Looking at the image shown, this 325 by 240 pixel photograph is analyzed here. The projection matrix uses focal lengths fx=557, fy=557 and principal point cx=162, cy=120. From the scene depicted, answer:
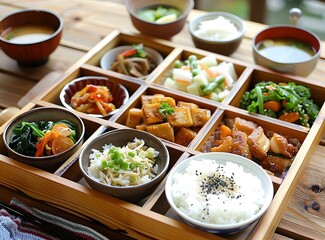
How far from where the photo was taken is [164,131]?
2.53 m

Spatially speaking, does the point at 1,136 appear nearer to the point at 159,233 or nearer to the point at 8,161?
the point at 8,161

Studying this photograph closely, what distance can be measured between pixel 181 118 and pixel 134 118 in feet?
0.74

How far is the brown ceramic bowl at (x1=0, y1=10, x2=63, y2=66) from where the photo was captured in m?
3.03

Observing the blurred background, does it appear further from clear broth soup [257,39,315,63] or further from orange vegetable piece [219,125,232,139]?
orange vegetable piece [219,125,232,139]

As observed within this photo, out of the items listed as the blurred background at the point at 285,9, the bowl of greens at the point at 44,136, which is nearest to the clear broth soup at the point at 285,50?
the bowl of greens at the point at 44,136

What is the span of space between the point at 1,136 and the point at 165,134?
74cm

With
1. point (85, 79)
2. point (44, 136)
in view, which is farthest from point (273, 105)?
point (44, 136)

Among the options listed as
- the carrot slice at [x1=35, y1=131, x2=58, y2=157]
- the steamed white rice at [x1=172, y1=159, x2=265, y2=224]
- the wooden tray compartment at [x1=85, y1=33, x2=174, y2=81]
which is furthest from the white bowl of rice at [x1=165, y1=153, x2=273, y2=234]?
the wooden tray compartment at [x1=85, y1=33, x2=174, y2=81]

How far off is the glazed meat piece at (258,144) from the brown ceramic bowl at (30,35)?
4.13 feet

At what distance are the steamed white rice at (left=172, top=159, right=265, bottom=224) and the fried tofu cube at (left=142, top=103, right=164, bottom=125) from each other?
37cm

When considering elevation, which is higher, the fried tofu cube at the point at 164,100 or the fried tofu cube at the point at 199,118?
the fried tofu cube at the point at 164,100

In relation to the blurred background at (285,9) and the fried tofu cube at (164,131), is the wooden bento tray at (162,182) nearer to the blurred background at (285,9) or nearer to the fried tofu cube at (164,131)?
the fried tofu cube at (164,131)

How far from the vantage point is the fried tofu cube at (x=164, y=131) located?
2.53m

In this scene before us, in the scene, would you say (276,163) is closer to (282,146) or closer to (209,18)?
(282,146)
